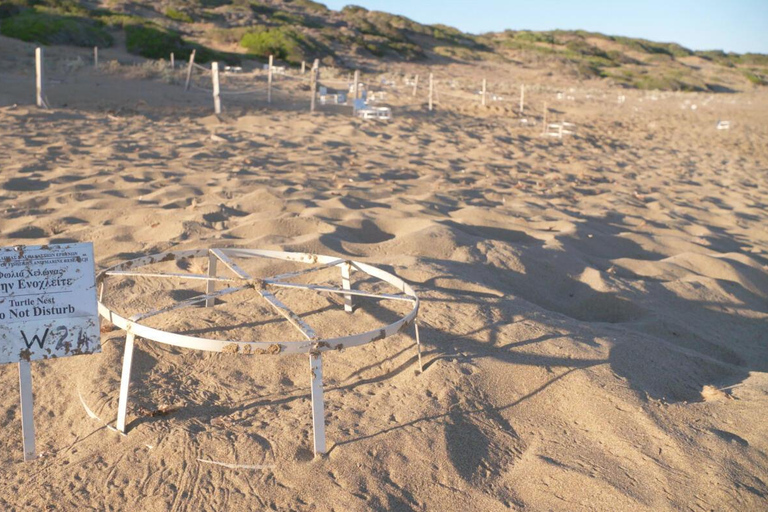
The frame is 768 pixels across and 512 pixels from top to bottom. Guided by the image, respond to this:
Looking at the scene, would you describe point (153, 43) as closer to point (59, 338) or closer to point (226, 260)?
point (226, 260)

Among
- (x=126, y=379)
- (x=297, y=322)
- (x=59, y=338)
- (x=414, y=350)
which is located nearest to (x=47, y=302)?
(x=59, y=338)

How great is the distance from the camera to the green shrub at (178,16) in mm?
25939

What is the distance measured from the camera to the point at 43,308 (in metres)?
2.16

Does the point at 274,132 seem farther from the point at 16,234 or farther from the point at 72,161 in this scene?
the point at 16,234

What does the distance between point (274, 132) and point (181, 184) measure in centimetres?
310

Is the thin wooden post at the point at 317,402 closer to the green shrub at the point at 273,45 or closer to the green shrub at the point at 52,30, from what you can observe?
the green shrub at the point at 52,30

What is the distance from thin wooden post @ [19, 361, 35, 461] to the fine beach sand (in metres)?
0.05

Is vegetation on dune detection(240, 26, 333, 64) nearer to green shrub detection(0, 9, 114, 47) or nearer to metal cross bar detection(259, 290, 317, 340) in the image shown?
green shrub detection(0, 9, 114, 47)

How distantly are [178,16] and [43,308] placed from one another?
1051 inches

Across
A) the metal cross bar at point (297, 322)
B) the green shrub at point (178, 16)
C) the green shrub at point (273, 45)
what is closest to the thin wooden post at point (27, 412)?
the metal cross bar at point (297, 322)

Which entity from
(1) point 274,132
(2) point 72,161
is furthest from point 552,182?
(2) point 72,161

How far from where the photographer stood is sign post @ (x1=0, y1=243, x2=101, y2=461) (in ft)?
6.95

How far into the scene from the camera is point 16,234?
427 cm

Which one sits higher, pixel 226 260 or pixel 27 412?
pixel 226 260
